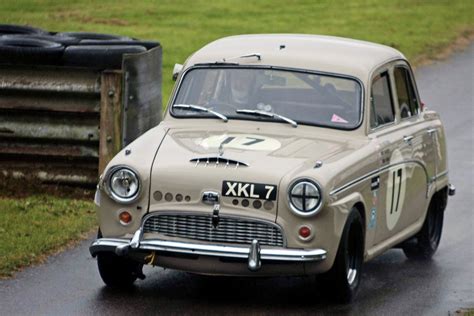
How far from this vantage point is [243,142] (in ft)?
31.2

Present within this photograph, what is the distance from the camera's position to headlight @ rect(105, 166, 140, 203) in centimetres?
906

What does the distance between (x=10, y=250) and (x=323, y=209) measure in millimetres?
2844

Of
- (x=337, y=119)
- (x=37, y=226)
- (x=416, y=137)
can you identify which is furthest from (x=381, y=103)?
(x=37, y=226)

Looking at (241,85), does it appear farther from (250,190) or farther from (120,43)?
(120,43)

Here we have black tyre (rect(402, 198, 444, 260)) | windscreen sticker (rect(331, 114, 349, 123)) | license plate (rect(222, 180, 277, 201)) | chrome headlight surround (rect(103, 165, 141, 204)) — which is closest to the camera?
license plate (rect(222, 180, 277, 201))

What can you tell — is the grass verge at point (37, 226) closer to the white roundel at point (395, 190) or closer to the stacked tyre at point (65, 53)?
the stacked tyre at point (65, 53)

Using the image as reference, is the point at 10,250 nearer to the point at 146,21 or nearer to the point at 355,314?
the point at 355,314

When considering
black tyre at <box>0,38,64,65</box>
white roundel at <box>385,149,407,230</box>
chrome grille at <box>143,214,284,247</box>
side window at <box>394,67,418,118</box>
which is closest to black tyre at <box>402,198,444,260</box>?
side window at <box>394,67,418,118</box>

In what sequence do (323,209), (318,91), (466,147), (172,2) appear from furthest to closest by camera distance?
(172,2) → (466,147) → (318,91) → (323,209)

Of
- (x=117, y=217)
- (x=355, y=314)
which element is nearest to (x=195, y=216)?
(x=117, y=217)

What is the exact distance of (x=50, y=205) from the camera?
481 inches

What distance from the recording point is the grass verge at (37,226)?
410 inches

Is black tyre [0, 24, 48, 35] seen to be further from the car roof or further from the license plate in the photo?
the license plate

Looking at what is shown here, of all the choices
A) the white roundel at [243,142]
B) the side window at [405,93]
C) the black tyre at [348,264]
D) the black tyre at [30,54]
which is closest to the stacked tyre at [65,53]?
the black tyre at [30,54]
